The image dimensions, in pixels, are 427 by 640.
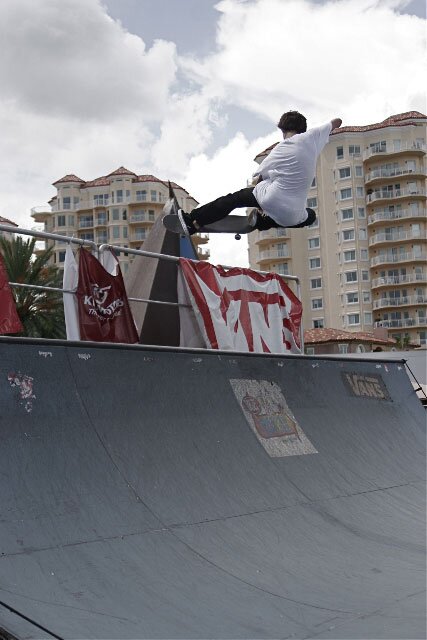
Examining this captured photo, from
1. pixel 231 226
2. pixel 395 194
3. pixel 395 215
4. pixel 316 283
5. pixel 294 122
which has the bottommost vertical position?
Result: pixel 231 226

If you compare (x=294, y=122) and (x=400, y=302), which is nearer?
(x=294, y=122)

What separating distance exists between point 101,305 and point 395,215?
7659 cm

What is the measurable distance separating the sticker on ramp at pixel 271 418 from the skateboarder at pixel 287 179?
56.3 inches

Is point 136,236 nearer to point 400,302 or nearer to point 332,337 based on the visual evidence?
point 400,302

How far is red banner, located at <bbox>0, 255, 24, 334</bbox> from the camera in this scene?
5.43 meters

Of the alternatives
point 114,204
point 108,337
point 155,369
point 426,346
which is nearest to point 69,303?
point 108,337

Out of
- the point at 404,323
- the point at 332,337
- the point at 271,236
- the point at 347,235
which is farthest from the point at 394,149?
the point at 332,337

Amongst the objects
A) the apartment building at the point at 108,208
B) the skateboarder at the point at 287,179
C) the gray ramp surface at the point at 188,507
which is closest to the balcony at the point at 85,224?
the apartment building at the point at 108,208

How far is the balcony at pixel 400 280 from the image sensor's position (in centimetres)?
7768

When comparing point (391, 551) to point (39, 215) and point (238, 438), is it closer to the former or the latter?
point (238, 438)

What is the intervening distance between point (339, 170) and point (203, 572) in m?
81.1

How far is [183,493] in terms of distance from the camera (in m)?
4.54

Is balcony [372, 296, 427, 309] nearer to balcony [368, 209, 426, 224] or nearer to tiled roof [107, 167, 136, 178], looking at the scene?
balcony [368, 209, 426, 224]

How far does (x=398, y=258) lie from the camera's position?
7894 cm
